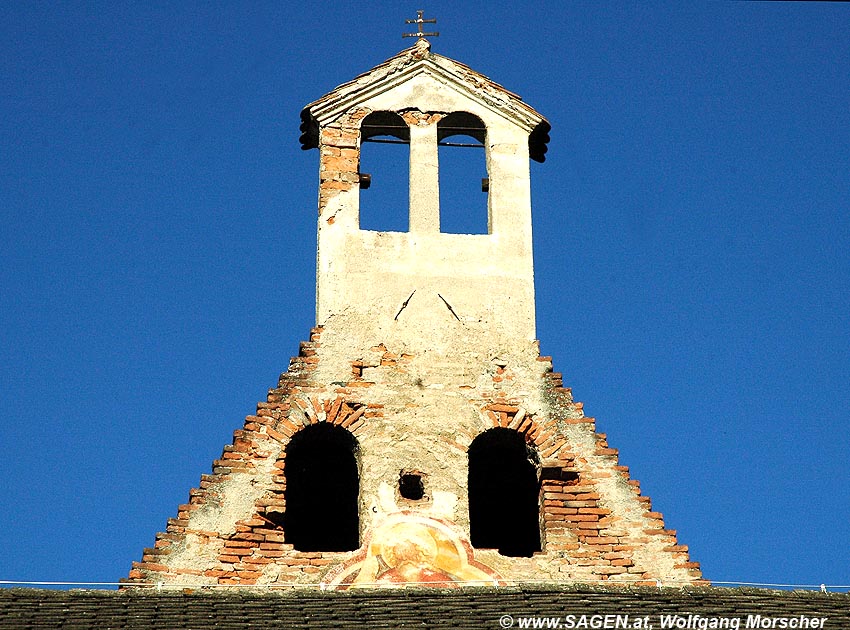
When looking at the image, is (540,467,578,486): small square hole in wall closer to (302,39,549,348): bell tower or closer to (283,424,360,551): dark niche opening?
(302,39,549,348): bell tower

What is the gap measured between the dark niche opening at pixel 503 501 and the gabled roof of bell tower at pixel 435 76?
12.9 feet

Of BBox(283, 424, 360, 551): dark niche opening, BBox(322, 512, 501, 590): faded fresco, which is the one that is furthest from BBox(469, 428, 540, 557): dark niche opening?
BBox(322, 512, 501, 590): faded fresco

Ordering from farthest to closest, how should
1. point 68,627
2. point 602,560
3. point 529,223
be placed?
point 529,223 < point 602,560 < point 68,627

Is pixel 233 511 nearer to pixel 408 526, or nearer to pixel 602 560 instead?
pixel 408 526

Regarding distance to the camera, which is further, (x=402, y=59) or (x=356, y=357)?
(x=402, y=59)

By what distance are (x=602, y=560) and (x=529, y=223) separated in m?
4.49

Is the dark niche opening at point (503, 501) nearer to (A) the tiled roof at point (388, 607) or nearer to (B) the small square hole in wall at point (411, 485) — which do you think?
(B) the small square hole in wall at point (411, 485)

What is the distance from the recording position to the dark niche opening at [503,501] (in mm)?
22812

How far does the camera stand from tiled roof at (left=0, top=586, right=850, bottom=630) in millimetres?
18875

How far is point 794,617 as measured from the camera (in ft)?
63.5

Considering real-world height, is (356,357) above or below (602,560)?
above

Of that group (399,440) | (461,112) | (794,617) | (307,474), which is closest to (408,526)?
(399,440)

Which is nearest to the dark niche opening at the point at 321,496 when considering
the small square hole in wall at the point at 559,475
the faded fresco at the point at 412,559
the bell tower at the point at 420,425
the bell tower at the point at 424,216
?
the bell tower at the point at 420,425

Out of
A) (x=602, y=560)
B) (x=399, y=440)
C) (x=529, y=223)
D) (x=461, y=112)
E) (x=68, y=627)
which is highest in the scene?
(x=461, y=112)
